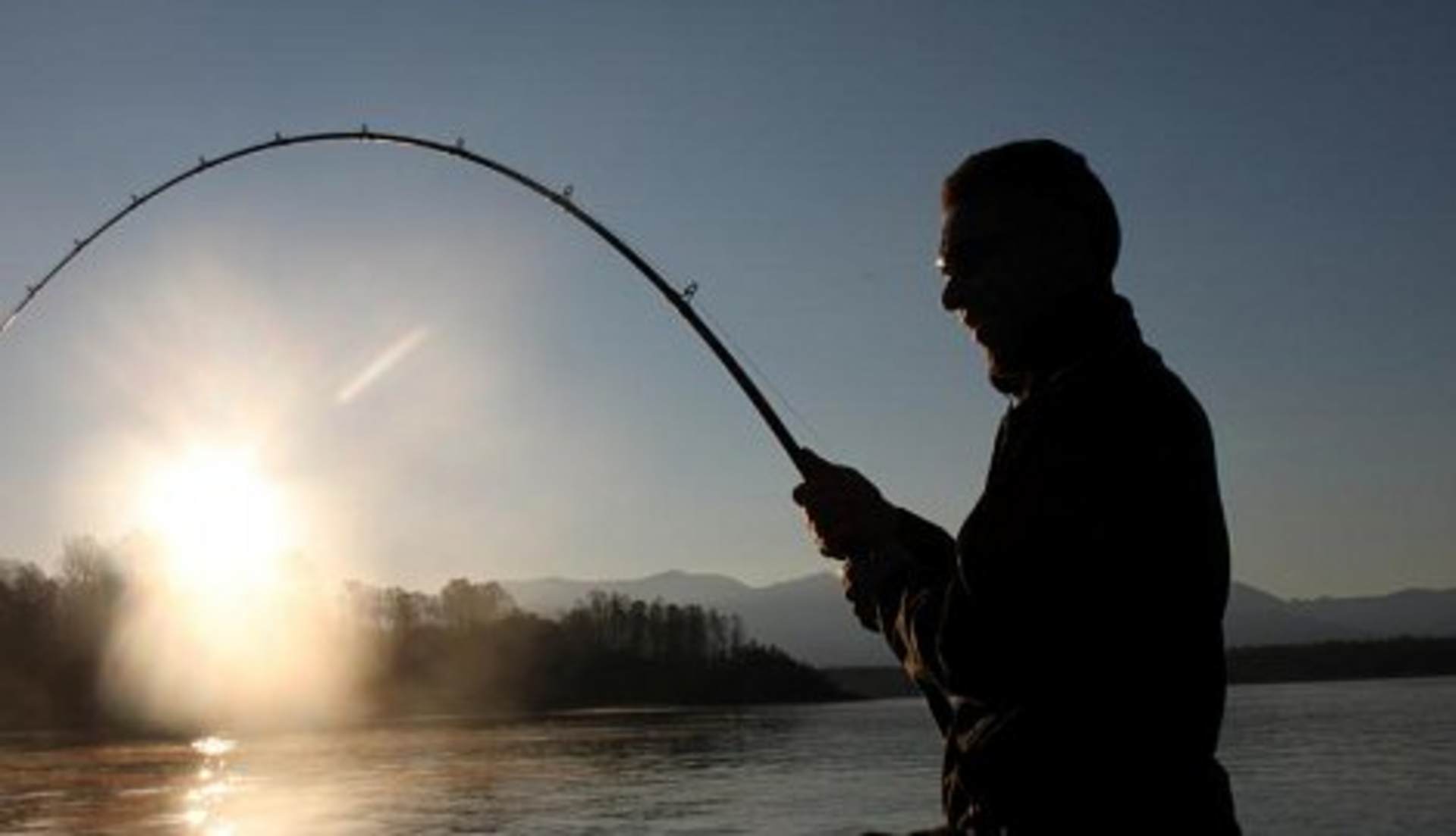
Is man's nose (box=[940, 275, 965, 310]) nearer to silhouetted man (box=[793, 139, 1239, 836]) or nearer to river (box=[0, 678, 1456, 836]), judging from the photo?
silhouetted man (box=[793, 139, 1239, 836])

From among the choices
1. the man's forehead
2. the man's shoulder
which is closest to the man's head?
the man's forehead

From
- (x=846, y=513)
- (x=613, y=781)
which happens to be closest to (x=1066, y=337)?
(x=846, y=513)

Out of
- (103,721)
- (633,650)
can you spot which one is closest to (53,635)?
(103,721)

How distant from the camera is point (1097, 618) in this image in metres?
2.38

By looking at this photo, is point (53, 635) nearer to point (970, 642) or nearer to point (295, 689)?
point (295, 689)

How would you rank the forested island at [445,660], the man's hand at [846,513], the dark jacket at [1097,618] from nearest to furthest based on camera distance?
the dark jacket at [1097,618], the man's hand at [846,513], the forested island at [445,660]

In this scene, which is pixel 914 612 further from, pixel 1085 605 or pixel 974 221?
pixel 974 221

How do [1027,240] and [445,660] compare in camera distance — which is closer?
[1027,240]

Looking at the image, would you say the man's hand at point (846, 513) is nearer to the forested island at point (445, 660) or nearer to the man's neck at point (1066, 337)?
the man's neck at point (1066, 337)

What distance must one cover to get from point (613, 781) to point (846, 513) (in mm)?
56426

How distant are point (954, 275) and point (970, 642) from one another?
72 cm

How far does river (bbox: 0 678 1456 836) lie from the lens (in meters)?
41.1

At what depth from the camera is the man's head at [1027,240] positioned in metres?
2.72

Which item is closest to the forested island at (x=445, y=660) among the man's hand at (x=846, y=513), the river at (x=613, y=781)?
the river at (x=613, y=781)
